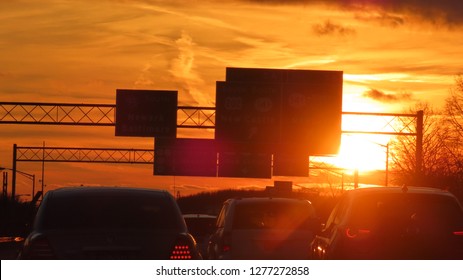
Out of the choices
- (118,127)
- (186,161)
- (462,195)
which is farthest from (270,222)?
(462,195)

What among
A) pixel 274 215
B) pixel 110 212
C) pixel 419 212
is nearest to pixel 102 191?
pixel 110 212

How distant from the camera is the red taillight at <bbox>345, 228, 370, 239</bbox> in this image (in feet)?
44.5

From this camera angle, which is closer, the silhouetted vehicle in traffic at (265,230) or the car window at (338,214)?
the car window at (338,214)

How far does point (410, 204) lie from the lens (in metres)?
13.5

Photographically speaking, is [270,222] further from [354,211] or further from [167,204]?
[167,204]

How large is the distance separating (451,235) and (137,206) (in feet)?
12.3

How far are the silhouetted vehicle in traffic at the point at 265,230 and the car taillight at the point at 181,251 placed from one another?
6285mm

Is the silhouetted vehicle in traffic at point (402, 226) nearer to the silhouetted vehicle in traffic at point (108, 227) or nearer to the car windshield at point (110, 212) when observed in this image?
the silhouetted vehicle in traffic at point (108, 227)

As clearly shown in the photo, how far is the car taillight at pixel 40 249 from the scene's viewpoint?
11.8 metres

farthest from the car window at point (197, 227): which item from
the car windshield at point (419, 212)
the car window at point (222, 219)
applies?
the car window at point (222, 219)

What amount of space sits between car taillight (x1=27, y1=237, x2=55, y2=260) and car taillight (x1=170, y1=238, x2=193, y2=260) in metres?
1.28

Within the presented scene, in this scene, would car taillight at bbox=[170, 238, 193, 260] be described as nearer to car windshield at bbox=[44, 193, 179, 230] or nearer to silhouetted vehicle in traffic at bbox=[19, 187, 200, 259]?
silhouetted vehicle in traffic at bbox=[19, 187, 200, 259]

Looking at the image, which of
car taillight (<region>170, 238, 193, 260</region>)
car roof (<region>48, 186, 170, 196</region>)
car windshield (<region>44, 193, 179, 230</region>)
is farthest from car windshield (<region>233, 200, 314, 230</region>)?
car taillight (<region>170, 238, 193, 260</region>)
